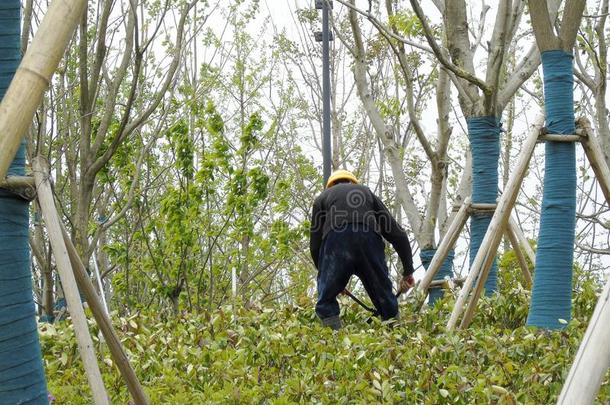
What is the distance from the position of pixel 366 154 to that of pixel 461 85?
14956 mm

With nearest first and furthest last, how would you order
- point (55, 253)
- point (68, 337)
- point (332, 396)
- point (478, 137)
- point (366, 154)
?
point (55, 253)
point (332, 396)
point (68, 337)
point (478, 137)
point (366, 154)

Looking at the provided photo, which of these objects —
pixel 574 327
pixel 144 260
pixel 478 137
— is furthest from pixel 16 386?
pixel 144 260

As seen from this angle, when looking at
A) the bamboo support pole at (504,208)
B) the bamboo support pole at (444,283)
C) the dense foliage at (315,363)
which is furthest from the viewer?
the bamboo support pole at (444,283)

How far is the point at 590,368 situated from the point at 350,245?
18.8 ft

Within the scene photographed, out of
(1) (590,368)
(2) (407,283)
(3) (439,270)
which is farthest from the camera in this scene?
(3) (439,270)

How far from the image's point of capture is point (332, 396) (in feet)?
13.6

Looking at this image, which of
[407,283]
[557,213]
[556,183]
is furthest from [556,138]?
[407,283]

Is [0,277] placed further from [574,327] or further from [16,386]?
[574,327]

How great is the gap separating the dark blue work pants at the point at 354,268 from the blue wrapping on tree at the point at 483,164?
76cm

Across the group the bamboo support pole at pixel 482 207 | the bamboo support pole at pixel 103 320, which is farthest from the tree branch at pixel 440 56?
the bamboo support pole at pixel 103 320

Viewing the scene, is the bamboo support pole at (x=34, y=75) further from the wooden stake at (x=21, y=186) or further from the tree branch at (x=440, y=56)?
the tree branch at (x=440, y=56)

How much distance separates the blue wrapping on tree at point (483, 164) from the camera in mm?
7375

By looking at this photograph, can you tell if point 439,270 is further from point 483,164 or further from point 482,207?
point 483,164

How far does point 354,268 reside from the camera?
7.62 m
